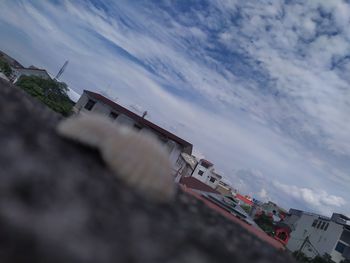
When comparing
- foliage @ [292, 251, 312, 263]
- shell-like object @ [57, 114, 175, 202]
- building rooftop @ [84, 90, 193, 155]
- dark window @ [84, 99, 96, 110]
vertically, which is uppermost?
building rooftop @ [84, 90, 193, 155]

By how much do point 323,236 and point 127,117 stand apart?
113 ft

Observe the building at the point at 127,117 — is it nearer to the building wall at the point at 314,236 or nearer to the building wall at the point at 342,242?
the building wall at the point at 314,236

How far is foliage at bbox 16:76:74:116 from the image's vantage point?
38188 mm

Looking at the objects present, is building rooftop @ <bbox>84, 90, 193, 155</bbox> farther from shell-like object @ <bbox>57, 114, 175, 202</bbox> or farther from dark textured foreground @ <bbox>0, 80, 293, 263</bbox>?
dark textured foreground @ <bbox>0, 80, 293, 263</bbox>

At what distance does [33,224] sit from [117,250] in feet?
1.56

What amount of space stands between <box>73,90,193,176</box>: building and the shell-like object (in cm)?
3323

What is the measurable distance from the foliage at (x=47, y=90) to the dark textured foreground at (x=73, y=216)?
1468 inches

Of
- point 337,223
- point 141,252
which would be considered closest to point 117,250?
point 141,252

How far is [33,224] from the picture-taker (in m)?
1.33

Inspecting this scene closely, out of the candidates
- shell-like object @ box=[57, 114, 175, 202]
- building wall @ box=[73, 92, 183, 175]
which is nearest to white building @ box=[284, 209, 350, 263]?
building wall @ box=[73, 92, 183, 175]

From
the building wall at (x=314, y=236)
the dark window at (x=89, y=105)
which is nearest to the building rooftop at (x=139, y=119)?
the dark window at (x=89, y=105)

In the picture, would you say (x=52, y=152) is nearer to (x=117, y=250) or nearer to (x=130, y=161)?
(x=130, y=161)

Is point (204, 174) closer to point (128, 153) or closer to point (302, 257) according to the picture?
point (302, 257)

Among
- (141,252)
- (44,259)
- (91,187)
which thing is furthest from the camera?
(91,187)
